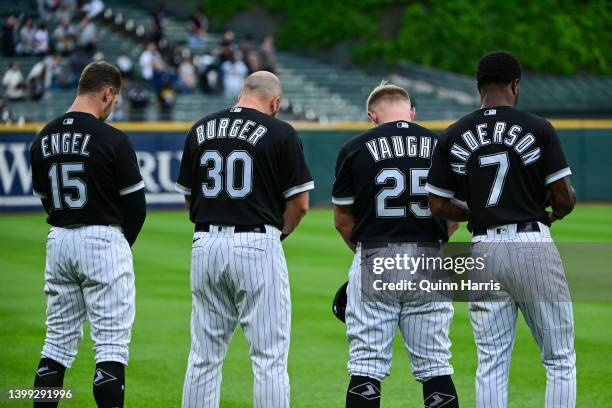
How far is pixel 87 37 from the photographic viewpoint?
3042cm

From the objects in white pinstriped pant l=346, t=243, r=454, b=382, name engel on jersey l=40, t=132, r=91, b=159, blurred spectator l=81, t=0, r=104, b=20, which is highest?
→ blurred spectator l=81, t=0, r=104, b=20

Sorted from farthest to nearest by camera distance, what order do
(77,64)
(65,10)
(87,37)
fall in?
(65,10) < (87,37) < (77,64)

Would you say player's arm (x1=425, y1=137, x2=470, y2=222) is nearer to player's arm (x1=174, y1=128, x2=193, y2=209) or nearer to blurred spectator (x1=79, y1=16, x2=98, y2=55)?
player's arm (x1=174, y1=128, x2=193, y2=209)

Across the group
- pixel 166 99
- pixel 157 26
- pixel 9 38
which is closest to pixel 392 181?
pixel 166 99

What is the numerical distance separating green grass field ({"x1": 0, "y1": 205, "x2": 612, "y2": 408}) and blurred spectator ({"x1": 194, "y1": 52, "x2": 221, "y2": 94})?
1395 cm

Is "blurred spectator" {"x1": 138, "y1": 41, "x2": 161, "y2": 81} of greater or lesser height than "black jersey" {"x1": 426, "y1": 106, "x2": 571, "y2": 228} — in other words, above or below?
above

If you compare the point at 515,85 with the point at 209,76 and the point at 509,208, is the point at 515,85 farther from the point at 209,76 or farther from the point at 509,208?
the point at 209,76

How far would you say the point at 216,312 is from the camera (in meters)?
6.23

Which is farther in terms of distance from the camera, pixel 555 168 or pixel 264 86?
pixel 264 86

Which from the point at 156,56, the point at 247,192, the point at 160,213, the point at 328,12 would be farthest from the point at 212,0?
the point at 247,192

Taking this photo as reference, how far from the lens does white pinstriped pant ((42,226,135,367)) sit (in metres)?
6.42

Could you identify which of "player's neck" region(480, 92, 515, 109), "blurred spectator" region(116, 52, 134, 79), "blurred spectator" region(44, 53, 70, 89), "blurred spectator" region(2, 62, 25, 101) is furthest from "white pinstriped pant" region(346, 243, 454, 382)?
"blurred spectator" region(116, 52, 134, 79)

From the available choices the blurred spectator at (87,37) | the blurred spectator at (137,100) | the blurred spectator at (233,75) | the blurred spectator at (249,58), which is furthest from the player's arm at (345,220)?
the blurred spectator at (87,37)

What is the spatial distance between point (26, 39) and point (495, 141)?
25730mm
